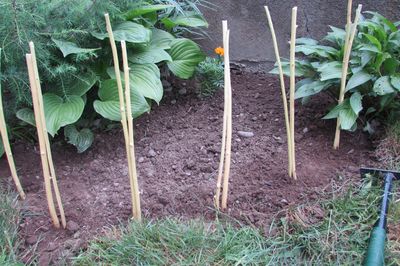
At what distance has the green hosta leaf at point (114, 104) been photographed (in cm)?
261

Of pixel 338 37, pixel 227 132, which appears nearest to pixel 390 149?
pixel 338 37

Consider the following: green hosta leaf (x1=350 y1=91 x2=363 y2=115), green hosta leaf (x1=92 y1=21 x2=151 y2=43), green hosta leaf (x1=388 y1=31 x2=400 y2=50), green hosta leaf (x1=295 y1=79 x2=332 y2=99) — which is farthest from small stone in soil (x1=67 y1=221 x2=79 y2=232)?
green hosta leaf (x1=388 y1=31 x2=400 y2=50)

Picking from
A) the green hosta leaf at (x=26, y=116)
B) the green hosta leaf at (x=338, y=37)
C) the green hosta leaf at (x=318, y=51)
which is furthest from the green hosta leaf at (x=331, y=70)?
the green hosta leaf at (x=26, y=116)

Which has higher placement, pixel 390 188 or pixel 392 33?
pixel 392 33

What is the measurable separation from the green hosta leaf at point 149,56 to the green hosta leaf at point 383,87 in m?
1.19

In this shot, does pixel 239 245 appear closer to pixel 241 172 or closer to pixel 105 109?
pixel 241 172

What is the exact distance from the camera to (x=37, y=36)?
2.53 m

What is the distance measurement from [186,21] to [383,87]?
52.1 inches

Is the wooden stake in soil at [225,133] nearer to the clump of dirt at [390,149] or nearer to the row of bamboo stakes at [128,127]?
the row of bamboo stakes at [128,127]

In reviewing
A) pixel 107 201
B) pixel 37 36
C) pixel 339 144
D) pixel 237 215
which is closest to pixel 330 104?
pixel 339 144

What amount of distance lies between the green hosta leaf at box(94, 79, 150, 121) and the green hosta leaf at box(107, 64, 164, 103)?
6 centimetres

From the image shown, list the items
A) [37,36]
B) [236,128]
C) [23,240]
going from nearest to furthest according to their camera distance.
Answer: [23,240] → [37,36] → [236,128]

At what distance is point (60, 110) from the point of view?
257 centimetres

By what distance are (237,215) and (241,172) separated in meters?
0.35
